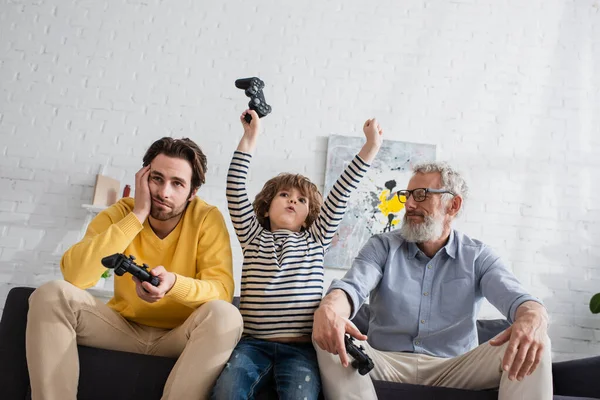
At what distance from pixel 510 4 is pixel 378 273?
2.70 metres

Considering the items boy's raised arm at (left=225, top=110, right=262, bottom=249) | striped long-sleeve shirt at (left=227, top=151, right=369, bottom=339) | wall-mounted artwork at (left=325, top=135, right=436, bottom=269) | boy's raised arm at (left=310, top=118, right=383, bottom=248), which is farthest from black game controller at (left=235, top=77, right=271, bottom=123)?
wall-mounted artwork at (left=325, top=135, right=436, bottom=269)

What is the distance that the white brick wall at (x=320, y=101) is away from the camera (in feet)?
11.5

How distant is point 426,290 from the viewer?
77.6 inches

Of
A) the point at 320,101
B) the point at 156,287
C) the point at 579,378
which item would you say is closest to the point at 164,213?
the point at 156,287

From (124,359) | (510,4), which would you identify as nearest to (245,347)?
(124,359)

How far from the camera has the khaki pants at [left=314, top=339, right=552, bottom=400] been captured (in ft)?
4.88

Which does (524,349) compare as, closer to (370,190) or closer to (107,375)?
(107,375)

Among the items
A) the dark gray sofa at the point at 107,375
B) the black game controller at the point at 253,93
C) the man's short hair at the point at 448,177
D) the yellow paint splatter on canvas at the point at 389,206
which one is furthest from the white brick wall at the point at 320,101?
the dark gray sofa at the point at 107,375

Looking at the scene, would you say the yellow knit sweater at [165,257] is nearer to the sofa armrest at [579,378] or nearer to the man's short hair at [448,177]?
the man's short hair at [448,177]

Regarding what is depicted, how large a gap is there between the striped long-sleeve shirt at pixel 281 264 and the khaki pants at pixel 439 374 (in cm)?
19

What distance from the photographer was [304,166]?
11.6 feet

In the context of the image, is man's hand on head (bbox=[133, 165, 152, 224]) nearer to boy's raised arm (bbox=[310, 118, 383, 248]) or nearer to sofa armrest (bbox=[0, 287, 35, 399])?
sofa armrest (bbox=[0, 287, 35, 399])

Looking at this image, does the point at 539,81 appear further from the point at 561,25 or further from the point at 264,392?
the point at 264,392

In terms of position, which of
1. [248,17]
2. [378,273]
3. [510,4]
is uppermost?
[510,4]
